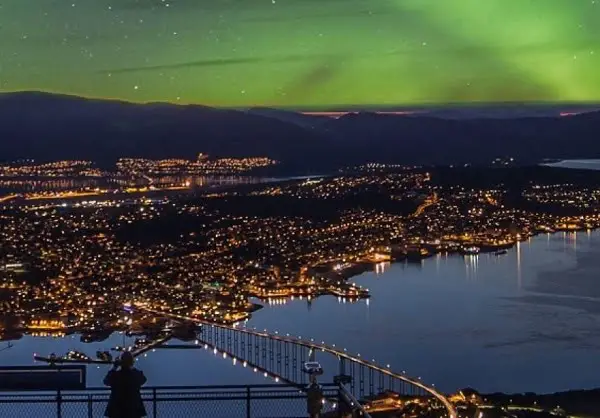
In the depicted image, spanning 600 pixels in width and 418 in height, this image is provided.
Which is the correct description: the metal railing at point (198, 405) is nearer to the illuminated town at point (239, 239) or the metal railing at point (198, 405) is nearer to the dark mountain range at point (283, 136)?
the illuminated town at point (239, 239)

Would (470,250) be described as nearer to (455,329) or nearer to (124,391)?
(455,329)

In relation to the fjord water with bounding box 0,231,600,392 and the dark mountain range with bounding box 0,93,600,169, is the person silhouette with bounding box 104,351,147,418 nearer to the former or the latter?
the fjord water with bounding box 0,231,600,392

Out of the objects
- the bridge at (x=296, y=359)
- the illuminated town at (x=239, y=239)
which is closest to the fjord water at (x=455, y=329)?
the bridge at (x=296, y=359)

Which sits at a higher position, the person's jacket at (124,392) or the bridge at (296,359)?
the person's jacket at (124,392)

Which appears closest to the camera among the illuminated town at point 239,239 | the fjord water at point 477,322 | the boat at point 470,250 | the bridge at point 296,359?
the bridge at point 296,359

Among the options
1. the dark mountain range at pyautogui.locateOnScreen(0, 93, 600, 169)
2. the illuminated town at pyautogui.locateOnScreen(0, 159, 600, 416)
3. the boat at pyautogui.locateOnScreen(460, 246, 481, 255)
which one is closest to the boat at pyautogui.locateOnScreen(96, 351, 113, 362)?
the illuminated town at pyautogui.locateOnScreen(0, 159, 600, 416)

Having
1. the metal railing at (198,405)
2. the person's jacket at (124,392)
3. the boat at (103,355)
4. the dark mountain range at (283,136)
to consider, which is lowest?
the boat at (103,355)

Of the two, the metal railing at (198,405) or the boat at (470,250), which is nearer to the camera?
the metal railing at (198,405)

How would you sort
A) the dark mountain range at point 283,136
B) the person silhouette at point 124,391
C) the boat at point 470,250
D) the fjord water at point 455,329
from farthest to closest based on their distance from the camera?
the dark mountain range at point 283,136
the boat at point 470,250
the fjord water at point 455,329
the person silhouette at point 124,391
